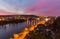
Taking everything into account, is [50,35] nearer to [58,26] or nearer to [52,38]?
[52,38]

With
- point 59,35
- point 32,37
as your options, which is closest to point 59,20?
point 59,35

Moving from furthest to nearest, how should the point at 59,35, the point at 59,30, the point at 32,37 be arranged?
the point at 32,37
the point at 59,35
the point at 59,30

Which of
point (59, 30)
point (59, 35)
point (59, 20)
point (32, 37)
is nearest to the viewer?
point (59, 30)

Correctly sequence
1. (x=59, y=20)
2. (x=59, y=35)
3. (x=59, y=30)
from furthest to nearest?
(x=59, y=20) < (x=59, y=35) < (x=59, y=30)

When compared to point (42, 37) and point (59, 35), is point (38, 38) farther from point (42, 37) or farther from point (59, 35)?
point (59, 35)

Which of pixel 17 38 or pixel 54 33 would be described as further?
pixel 17 38

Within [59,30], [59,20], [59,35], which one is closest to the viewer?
[59,30]

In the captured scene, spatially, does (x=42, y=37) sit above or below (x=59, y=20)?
below

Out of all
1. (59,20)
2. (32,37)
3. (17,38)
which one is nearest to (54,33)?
(59,20)

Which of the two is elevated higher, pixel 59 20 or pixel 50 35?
pixel 59 20
